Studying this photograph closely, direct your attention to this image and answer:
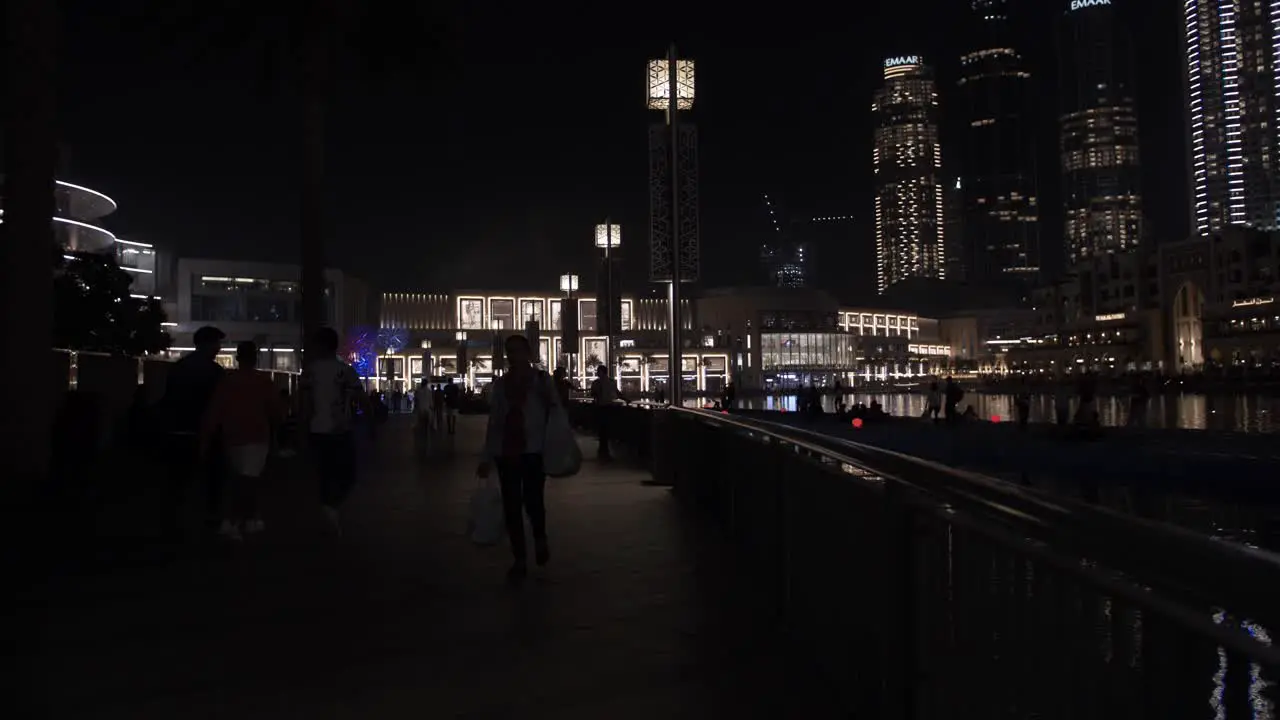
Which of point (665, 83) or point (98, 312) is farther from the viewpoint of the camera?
point (98, 312)

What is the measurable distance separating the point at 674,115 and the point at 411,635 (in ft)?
46.5

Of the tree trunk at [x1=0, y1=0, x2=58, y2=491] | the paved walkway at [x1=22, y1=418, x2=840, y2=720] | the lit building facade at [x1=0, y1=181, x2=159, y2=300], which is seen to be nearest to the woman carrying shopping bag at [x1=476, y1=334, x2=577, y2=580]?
the paved walkway at [x1=22, y1=418, x2=840, y2=720]

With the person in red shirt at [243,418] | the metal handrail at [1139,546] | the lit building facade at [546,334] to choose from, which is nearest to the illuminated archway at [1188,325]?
the lit building facade at [546,334]

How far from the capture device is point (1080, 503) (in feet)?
9.19

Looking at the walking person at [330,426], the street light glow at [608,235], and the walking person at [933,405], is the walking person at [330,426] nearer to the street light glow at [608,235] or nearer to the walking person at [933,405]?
the street light glow at [608,235]

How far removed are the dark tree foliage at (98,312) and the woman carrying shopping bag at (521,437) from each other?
4879cm

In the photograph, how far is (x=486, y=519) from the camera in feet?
27.5

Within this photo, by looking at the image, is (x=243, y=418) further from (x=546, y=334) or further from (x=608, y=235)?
(x=546, y=334)

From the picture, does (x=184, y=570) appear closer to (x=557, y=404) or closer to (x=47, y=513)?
(x=557, y=404)

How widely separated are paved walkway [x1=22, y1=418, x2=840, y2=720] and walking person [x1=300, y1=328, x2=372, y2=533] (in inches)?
18.2

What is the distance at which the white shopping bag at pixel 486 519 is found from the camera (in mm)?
8328

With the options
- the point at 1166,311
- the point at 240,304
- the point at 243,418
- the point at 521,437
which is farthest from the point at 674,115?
the point at 1166,311

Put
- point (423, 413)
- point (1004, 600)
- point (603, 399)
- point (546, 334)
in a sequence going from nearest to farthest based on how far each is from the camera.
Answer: point (1004, 600) < point (603, 399) < point (423, 413) < point (546, 334)

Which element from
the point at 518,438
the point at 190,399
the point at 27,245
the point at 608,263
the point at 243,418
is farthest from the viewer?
A: the point at 608,263
